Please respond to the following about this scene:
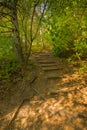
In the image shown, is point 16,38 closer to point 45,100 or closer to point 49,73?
point 49,73

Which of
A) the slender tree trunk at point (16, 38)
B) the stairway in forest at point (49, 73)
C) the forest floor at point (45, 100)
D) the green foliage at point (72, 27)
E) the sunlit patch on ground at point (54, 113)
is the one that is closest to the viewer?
the sunlit patch on ground at point (54, 113)

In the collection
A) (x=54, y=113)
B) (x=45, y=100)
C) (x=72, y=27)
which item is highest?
(x=72, y=27)

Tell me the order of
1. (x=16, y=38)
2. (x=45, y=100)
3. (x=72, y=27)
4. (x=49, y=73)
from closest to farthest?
(x=45, y=100) < (x=72, y=27) < (x=16, y=38) < (x=49, y=73)

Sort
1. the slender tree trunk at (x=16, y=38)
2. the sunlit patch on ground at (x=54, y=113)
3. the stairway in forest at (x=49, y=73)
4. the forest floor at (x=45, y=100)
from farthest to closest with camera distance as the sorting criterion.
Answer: the stairway in forest at (x=49, y=73)
the slender tree trunk at (x=16, y=38)
the forest floor at (x=45, y=100)
the sunlit patch on ground at (x=54, y=113)

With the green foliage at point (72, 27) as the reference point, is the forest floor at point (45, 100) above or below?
below

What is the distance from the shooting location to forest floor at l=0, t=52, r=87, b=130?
5859mm

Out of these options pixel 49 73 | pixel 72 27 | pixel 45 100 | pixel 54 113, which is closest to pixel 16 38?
pixel 49 73

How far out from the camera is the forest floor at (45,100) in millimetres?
5859

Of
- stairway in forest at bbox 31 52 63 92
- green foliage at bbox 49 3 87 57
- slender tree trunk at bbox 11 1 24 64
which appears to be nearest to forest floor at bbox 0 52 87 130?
stairway in forest at bbox 31 52 63 92

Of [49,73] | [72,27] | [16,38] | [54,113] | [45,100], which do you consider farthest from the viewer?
[49,73]

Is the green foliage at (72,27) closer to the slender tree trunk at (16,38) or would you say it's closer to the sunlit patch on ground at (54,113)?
the slender tree trunk at (16,38)

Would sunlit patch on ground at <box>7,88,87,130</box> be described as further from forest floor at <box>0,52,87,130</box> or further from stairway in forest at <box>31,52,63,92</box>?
stairway in forest at <box>31,52,63,92</box>

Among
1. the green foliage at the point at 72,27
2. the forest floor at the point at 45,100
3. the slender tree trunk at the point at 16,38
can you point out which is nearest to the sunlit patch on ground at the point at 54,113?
the forest floor at the point at 45,100

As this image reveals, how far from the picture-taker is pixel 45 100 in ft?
22.9
